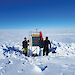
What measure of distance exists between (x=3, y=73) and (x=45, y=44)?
3.84 m

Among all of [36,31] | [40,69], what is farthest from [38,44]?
[40,69]

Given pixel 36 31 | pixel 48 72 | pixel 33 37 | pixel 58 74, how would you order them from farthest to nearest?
1. pixel 36 31
2. pixel 33 37
3. pixel 48 72
4. pixel 58 74

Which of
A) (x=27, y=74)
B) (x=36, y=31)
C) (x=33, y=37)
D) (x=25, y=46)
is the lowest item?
(x=27, y=74)

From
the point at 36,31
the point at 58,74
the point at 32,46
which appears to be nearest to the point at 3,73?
the point at 58,74

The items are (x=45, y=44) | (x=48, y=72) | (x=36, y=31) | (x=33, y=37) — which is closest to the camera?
(x=48, y=72)

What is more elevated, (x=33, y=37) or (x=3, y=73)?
(x=33, y=37)

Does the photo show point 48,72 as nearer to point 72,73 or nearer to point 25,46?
point 72,73

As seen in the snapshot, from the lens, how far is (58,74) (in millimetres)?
2523

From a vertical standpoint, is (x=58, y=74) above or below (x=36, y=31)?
below

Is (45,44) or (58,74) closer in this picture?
(58,74)

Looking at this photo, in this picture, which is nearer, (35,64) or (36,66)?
(36,66)

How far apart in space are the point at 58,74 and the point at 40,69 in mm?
644

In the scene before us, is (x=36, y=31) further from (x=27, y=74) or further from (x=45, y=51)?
(x=27, y=74)

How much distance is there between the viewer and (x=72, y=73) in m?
2.56
